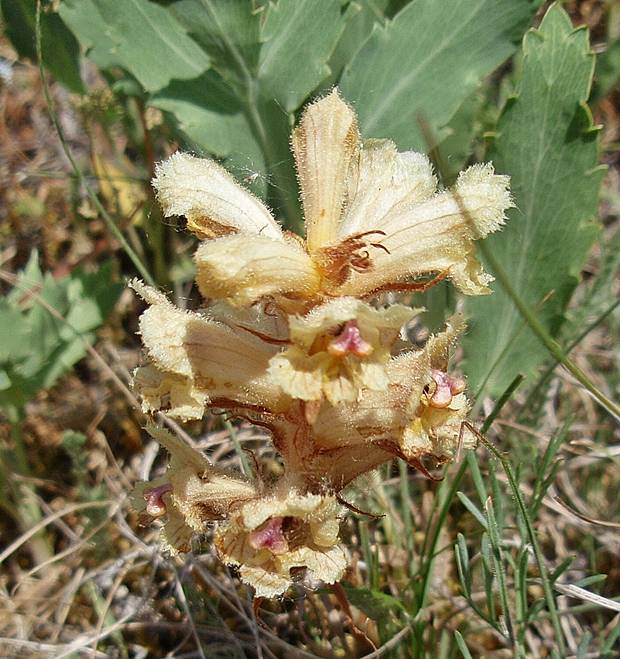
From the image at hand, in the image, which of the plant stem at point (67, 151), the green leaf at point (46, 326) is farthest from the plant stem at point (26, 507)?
the plant stem at point (67, 151)

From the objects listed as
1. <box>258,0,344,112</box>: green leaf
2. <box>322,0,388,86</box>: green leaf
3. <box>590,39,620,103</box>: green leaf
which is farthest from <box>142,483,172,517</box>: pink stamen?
<box>590,39,620,103</box>: green leaf

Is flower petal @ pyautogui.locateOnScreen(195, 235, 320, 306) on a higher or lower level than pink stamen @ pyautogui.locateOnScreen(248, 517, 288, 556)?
higher

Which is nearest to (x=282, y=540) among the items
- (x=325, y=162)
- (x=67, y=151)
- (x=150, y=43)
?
(x=325, y=162)

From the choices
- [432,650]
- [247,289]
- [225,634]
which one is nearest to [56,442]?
[225,634]

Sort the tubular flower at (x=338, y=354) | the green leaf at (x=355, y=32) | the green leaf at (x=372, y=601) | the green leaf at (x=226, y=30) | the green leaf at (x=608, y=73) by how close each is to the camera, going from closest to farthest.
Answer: the tubular flower at (x=338, y=354) → the green leaf at (x=372, y=601) → the green leaf at (x=226, y=30) → the green leaf at (x=355, y=32) → the green leaf at (x=608, y=73)

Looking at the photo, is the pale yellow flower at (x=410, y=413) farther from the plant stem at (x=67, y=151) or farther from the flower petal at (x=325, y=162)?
the plant stem at (x=67, y=151)

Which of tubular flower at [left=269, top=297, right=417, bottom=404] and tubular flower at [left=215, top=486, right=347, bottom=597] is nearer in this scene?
tubular flower at [left=269, top=297, right=417, bottom=404]

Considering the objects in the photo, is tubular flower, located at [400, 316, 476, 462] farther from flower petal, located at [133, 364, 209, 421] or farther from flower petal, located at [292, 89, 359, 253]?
flower petal, located at [133, 364, 209, 421]
